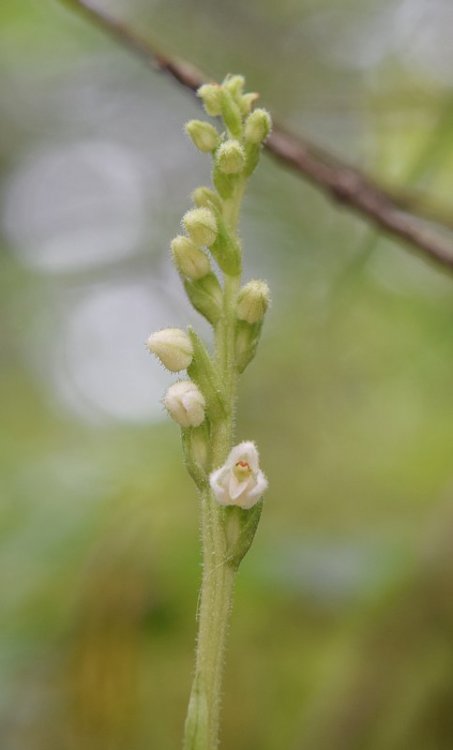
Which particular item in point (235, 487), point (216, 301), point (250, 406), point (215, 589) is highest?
point (216, 301)

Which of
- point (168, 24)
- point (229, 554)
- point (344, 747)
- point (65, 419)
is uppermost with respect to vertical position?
point (229, 554)

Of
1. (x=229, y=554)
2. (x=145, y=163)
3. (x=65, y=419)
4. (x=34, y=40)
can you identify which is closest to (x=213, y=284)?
(x=229, y=554)

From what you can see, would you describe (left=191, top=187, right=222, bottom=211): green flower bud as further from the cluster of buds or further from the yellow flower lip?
the yellow flower lip

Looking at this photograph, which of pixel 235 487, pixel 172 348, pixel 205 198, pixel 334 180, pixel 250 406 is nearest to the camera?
A: pixel 235 487

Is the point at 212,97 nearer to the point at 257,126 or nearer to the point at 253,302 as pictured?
the point at 257,126

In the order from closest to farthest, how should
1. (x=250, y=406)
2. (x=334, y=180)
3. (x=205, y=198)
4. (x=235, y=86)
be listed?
(x=205, y=198)
(x=235, y=86)
(x=334, y=180)
(x=250, y=406)

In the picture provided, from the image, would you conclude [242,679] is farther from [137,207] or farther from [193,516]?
[137,207]

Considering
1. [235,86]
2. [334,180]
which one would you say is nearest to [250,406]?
[334,180]
